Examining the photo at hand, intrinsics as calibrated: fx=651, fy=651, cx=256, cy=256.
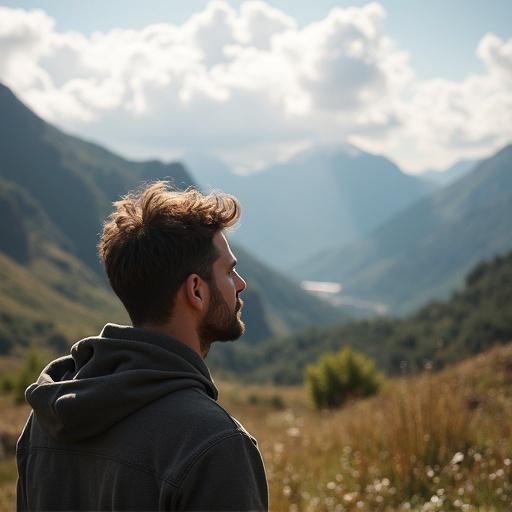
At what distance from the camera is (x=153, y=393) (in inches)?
87.7

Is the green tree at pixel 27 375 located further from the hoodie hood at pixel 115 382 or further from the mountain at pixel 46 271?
the mountain at pixel 46 271

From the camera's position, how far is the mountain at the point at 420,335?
177 feet

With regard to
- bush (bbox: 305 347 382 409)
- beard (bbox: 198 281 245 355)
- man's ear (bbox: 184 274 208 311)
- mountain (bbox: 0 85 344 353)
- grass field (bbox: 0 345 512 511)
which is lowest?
mountain (bbox: 0 85 344 353)

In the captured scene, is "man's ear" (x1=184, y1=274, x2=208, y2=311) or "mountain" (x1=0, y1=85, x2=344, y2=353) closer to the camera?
"man's ear" (x1=184, y1=274, x2=208, y2=311)

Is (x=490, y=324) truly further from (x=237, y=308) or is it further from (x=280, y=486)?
(x=237, y=308)

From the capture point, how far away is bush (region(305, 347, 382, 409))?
1046 inches

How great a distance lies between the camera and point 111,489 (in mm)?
2215

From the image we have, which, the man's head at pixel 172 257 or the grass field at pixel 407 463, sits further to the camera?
the grass field at pixel 407 463

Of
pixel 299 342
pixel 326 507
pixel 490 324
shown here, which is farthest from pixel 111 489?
pixel 299 342

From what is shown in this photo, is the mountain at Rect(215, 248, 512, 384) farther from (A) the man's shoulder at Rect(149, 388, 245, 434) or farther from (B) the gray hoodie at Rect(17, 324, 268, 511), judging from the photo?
(A) the man's shoulder at Rect(149, 388, 245, 434)

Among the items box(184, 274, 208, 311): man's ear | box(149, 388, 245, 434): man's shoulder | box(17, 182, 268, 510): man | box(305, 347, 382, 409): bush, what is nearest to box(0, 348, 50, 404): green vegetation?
box(305, 347, 382, 409): bush

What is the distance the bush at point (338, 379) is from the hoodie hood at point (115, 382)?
24.1 metres

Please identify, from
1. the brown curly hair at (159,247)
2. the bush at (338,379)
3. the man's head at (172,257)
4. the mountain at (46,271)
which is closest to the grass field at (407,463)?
the man's head at (172,257)

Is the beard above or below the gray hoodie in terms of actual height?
above
